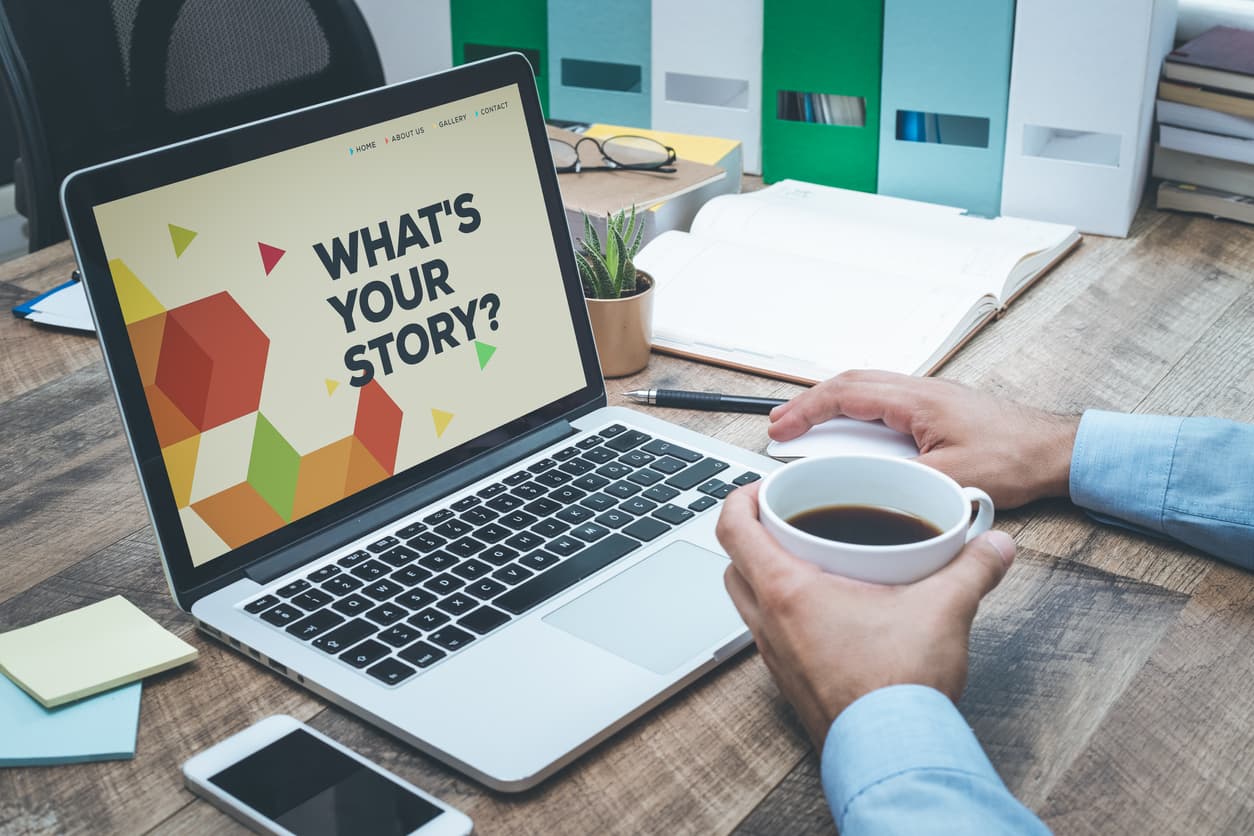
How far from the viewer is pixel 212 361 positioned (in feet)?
2.70

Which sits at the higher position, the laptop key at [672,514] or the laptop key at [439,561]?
the laptop key at [439,561]

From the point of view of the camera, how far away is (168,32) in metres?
1.60

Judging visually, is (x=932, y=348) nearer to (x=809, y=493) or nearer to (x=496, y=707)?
(x=809, y=493)

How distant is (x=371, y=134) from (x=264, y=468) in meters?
0.26

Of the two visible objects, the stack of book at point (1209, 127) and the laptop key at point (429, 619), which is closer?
the laptop key at point (429, 619)

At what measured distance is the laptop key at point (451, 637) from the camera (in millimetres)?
757

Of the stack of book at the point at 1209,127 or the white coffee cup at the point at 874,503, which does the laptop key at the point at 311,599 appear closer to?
the white coffee cup at the point at 874,503

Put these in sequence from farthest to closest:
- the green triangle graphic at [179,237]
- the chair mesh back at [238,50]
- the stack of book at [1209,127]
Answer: the chair mesh back at [238,50] → the stack of book at [1209,127] → the green triangle graphic at [179,237]

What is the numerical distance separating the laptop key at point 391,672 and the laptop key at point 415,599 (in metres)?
0.05

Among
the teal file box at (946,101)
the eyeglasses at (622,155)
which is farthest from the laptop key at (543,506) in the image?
the teal file box at (946,101)

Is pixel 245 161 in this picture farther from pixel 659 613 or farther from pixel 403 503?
pixel 659 613

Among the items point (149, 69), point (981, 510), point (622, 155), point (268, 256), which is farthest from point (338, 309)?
point (149, 69)

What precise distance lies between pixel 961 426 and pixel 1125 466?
0.41 ft

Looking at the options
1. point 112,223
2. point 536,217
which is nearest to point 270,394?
point 112,223
